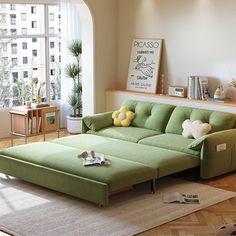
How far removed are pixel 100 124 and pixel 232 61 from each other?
1.94 m

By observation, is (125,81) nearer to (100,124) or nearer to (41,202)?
(100,124)

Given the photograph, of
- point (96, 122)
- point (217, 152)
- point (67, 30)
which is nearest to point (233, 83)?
point (217, 152)

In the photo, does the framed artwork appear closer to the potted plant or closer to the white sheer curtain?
the potted plant

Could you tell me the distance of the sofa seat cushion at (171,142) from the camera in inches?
266

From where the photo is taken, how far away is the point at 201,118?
725 cm

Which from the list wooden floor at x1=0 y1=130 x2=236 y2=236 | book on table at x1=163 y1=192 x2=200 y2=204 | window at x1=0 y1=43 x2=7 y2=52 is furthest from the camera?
window at x1=0 y1=43 x2=7 y2=52

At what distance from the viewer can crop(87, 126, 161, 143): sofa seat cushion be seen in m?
7.32

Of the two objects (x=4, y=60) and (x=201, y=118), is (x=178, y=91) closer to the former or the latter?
(x=201, y=118)

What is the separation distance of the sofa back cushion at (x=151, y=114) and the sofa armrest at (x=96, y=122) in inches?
14.0

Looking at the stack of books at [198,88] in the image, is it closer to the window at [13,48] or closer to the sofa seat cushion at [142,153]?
the sofa seat cushion at [142,153]

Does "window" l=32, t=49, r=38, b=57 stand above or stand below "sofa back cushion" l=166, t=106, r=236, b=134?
above

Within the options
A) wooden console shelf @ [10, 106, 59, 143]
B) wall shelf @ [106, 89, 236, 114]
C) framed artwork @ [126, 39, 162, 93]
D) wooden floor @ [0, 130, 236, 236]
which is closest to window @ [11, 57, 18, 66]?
wooden console shelf @ [10, 106, 59, 143]

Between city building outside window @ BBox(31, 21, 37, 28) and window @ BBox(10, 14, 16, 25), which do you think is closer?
window @ BBox(10, 14, 16, 25)

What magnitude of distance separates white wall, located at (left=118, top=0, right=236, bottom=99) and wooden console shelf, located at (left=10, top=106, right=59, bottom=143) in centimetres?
150
